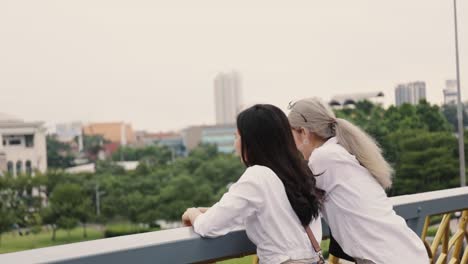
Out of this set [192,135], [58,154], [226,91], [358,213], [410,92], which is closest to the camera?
[358,213]

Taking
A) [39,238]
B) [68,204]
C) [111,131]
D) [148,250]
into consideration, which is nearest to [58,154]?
[111,131]

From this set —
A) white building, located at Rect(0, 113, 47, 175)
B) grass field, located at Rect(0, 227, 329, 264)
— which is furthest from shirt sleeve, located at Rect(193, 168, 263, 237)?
white building, located at Rect(0, 113, 47, 175)

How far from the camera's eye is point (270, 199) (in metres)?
1.40

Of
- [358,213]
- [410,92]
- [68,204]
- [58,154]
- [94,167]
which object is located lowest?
[68,204]

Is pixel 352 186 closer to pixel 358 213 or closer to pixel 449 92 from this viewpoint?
pixel 358 213

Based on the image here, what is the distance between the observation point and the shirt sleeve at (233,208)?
4.35ft

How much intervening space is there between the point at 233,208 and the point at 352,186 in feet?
1.21

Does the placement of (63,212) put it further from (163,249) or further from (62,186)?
(163,249)

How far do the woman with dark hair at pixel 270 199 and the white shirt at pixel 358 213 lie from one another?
149 mm

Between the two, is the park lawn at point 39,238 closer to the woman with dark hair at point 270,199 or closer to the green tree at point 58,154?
the green tree at point 58,154

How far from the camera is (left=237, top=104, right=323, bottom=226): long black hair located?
4.70 ft

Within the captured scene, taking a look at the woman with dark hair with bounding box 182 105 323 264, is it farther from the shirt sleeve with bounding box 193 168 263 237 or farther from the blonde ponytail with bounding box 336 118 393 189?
the blonde ponytail with bounding box 336 118 393 189

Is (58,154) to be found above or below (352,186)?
below

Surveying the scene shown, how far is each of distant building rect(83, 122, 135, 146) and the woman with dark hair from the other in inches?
3286
